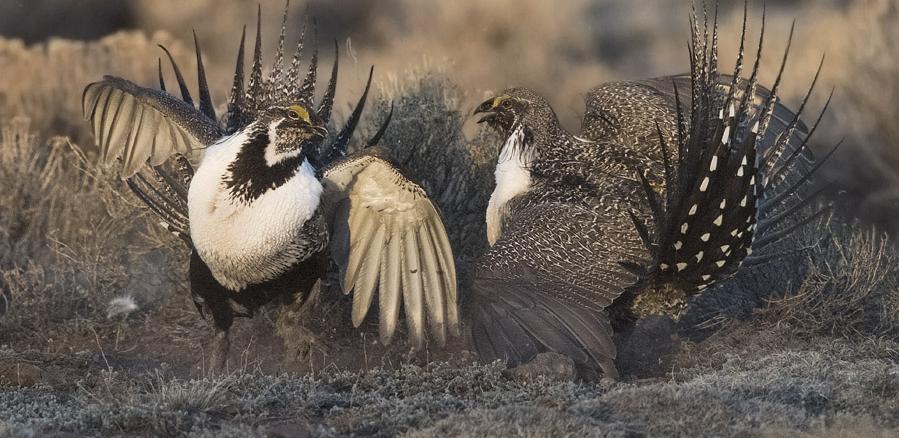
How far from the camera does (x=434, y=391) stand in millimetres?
4840

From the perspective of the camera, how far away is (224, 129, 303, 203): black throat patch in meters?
5.28

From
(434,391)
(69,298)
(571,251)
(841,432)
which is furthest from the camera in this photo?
(69,298)

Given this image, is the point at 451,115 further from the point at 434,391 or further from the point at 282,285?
the point at 434,391

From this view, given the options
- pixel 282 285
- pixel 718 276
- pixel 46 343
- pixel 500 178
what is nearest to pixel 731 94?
pixel 718 276

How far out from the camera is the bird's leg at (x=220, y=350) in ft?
18.8

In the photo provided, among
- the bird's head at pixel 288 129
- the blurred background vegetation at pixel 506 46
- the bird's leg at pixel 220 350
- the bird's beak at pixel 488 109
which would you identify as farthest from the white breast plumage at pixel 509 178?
the blurred background vegetation at pixel 506 46

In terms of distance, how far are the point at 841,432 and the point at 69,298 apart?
4.41 m

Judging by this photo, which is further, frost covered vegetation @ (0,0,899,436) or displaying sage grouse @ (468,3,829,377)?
displaying sage grouse @ (468,3,829,377)

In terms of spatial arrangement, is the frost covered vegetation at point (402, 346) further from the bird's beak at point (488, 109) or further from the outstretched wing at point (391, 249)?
the bird's beak at point (488, 109)

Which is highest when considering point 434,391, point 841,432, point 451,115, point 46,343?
point 451,115

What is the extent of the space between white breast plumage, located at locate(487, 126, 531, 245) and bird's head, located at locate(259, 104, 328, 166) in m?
0.94

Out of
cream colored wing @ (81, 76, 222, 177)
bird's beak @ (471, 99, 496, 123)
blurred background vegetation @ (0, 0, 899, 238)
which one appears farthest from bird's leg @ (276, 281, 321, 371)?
blurred background vegetation @ (0, 0, 899, 238)

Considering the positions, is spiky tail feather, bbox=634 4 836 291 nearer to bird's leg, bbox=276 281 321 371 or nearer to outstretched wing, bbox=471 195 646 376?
outstretched wing, bbox=471 195 646 376

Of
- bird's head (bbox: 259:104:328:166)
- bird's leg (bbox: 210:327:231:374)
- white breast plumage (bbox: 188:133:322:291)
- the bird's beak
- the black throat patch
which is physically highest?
the bird's beak
